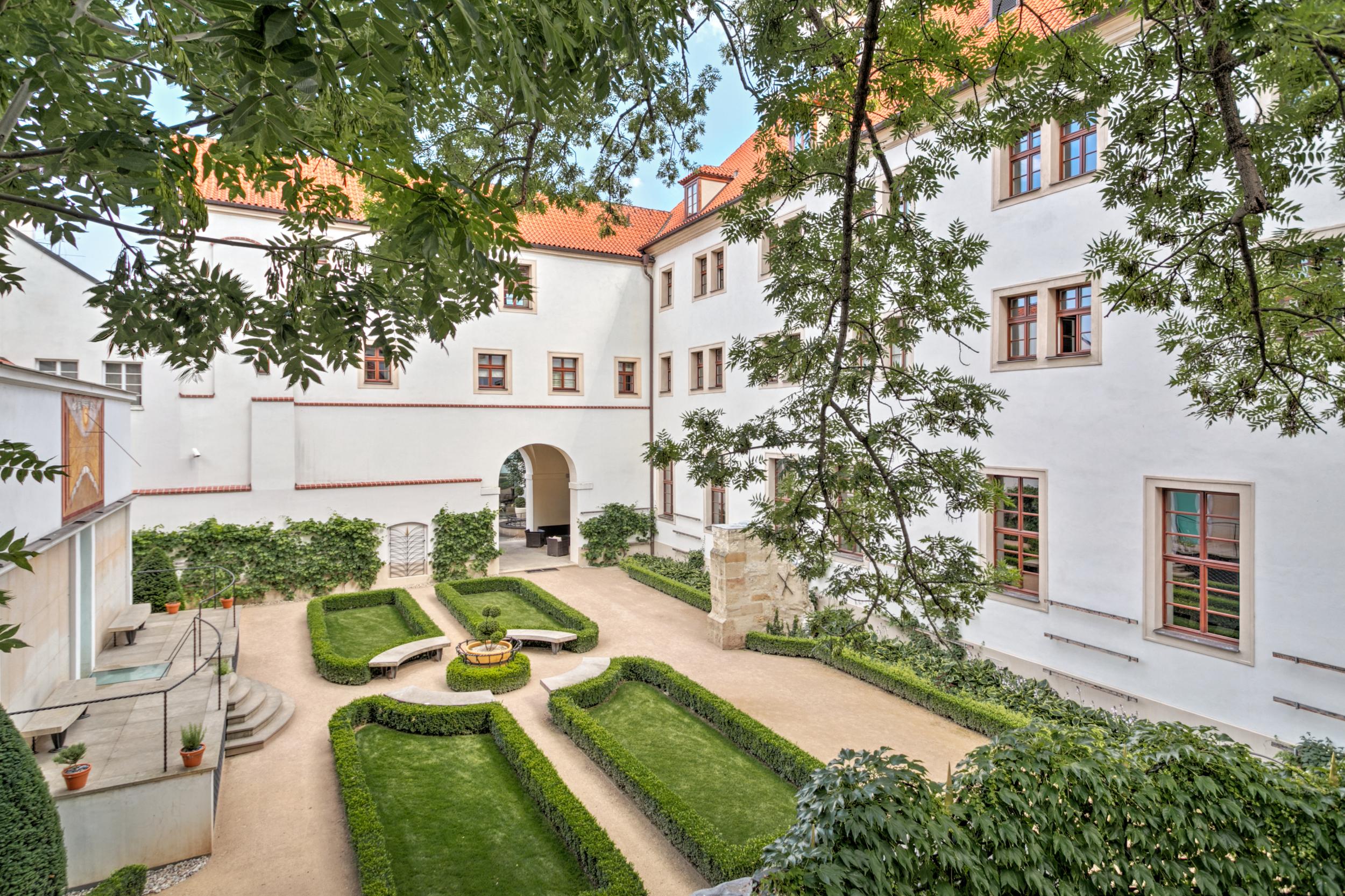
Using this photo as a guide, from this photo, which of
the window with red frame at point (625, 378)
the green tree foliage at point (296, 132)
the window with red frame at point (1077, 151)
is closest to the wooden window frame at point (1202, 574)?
the window with red frame at point (1077, 151)

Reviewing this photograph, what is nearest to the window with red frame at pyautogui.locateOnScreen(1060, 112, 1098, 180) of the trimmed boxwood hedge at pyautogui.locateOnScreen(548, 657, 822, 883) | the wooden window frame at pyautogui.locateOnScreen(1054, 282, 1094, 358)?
the wooden window frame at pyautogui.locateOnScreen(1054, 282, 1094, 358)

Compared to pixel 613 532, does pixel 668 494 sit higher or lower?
higher

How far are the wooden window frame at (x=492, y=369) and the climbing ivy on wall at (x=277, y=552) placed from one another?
4.71 metres

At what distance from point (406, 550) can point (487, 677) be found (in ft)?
27.5

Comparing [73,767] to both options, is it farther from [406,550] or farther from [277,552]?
[406,550]

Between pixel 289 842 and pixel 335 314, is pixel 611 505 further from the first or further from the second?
pixel 335 314

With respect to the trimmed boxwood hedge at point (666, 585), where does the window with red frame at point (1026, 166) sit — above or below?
above

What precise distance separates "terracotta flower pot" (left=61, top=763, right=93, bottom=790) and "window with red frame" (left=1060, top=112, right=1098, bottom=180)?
13.9m

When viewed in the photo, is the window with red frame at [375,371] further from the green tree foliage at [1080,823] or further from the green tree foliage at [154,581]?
the green tree foliage at [1080,823]

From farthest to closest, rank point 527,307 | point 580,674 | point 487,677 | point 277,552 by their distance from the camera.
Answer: point 527,307
point 277,552
point 580,674
point 487,677

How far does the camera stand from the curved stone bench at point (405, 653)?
1191 centimetres

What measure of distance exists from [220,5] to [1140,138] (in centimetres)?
473

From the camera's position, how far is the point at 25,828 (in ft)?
15.5

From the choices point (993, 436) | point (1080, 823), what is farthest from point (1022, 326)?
point (1080, 823)
